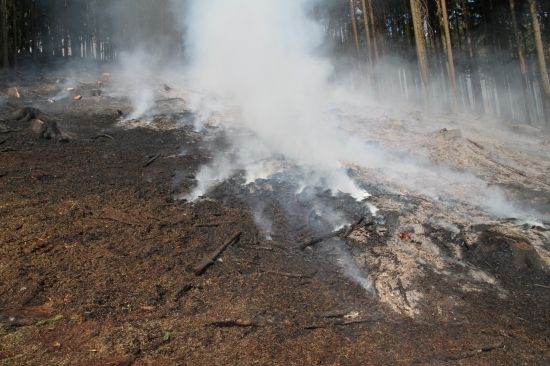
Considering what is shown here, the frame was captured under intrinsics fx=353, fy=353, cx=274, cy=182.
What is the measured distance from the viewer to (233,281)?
170 inches

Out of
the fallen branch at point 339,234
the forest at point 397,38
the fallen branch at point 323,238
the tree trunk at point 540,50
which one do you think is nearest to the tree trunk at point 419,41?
the forest at point 397,38

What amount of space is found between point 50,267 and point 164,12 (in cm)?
2333

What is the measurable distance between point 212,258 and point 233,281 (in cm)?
52

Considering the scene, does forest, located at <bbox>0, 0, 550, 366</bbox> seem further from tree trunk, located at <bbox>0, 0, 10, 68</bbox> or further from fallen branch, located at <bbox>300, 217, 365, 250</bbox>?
tree trunk, located at <bbox>0, 0, 10, 68</bbox>

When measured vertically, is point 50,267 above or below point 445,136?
below

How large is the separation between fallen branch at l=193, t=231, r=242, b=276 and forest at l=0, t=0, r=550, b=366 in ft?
0.24

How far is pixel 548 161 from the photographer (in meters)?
9.53

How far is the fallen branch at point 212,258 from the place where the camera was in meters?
4.39

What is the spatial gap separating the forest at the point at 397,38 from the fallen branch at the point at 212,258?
57.5 feet

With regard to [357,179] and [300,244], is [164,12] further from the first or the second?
[300,244]

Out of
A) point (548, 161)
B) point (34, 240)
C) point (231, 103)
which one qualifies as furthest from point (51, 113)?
point (548, 161)

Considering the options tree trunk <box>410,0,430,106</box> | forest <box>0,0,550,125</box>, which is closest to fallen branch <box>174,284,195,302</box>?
tree trunk <box>410,0,430,106</box>

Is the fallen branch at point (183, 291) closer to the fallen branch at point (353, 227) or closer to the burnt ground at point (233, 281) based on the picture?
the burnt ground at point (233, 281)

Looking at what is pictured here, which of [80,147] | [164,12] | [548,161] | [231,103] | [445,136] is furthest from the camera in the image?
[164,12]
